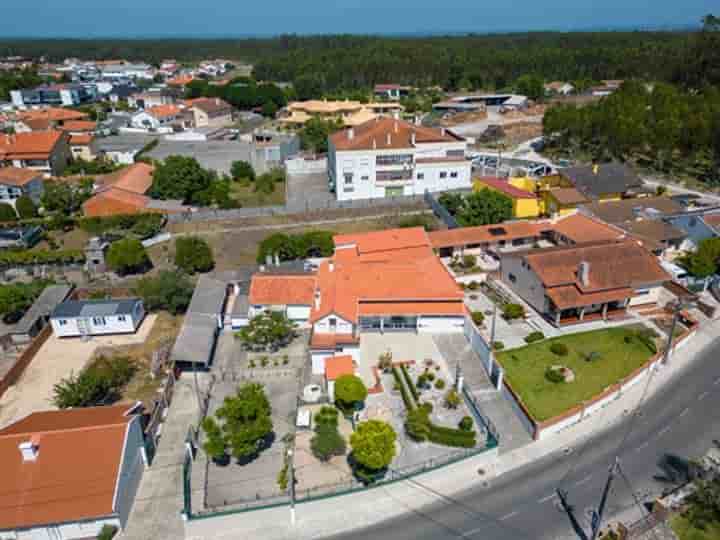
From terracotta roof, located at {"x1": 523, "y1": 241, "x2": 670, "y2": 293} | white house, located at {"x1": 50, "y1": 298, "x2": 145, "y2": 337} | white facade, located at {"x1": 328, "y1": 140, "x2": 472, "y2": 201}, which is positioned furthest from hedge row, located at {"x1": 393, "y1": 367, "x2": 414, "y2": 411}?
white facade, located at {"x1": 328, "y1": 140, "x2": 472, "y2": 201}

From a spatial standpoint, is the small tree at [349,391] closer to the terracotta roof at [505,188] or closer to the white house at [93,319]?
the white house at [93,319]

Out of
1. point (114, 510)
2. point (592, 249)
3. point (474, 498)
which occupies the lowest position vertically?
point (474, 498)

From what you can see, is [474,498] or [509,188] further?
[509,188]

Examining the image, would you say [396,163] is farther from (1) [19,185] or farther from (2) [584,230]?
(1) [19,185]

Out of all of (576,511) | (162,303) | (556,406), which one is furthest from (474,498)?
(162,303)

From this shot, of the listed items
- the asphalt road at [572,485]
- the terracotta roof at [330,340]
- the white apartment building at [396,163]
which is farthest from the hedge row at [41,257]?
the asphalt road at [572,485]

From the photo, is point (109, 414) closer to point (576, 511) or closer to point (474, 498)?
point (474, 498)
